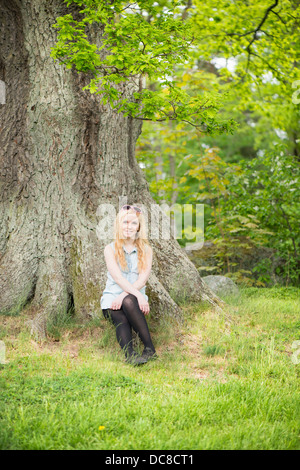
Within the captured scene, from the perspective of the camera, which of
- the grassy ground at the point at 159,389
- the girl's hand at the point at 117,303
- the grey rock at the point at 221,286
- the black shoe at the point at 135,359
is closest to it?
the grassy ground at the point at 159,389

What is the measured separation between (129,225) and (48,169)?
1.56 m

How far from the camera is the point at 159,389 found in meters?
3.68

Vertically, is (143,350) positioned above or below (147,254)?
below

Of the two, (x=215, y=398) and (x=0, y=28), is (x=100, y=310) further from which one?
(x=0, y=28)

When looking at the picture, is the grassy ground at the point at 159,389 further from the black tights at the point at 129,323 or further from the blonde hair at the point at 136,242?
the blonde hair at the point at 136,242

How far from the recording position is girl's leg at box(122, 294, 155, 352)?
4.52 meters

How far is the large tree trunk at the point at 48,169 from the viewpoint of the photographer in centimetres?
558

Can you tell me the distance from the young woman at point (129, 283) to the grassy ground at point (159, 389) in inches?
7.3

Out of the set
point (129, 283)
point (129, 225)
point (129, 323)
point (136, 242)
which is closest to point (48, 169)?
point (129, 225)

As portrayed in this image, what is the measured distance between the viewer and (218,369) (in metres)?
4.38

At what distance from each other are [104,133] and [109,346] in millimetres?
2807

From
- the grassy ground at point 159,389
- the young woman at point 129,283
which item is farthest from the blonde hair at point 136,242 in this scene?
the grassy ground at point 159,389
